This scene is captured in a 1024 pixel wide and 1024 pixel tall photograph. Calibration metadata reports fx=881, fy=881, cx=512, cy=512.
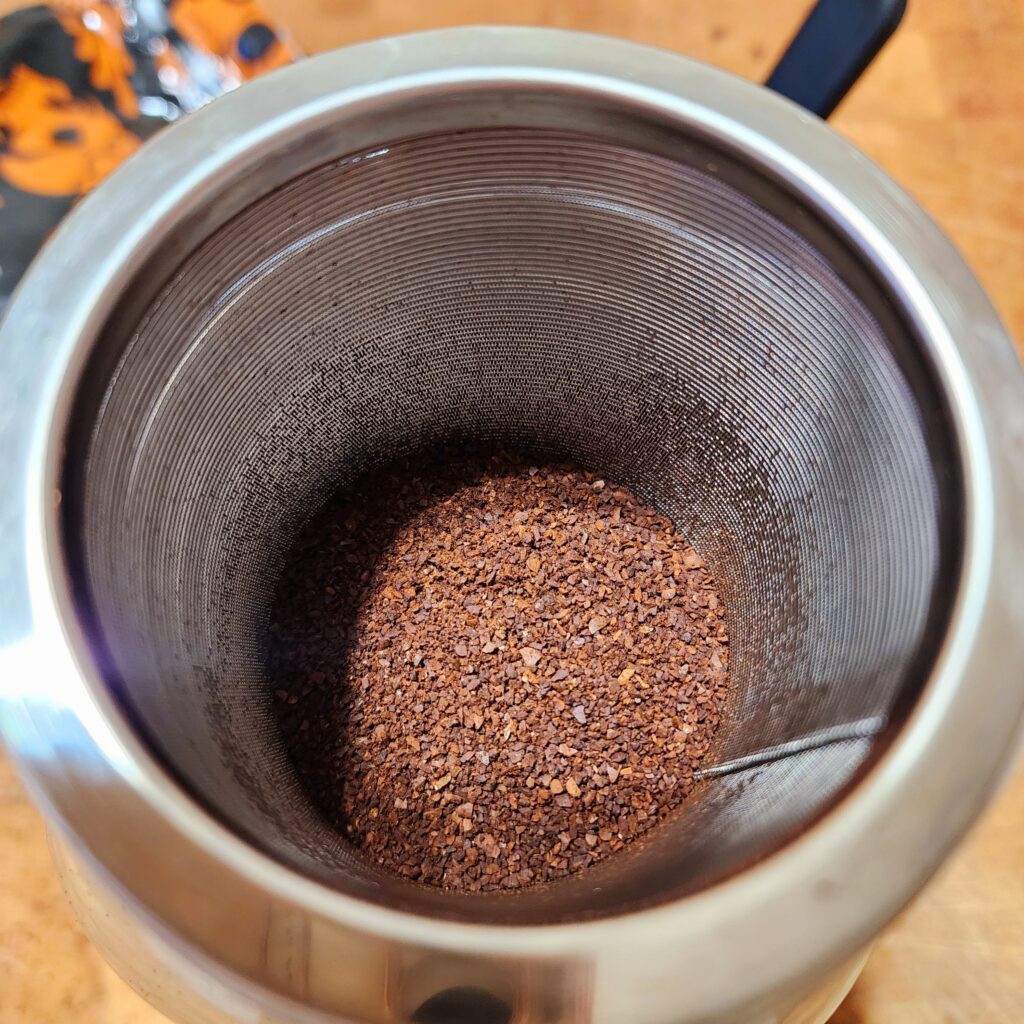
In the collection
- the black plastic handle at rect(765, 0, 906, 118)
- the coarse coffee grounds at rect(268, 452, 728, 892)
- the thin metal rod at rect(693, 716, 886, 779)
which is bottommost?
the coarse coffee grounds at rect(268, 452, 728, 892)

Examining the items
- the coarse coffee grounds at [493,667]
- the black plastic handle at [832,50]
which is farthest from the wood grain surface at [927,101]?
the black plastic handle at [832,50]

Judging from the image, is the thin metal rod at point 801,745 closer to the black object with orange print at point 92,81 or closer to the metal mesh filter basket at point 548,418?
the metal mesh filter basket at point 548,418

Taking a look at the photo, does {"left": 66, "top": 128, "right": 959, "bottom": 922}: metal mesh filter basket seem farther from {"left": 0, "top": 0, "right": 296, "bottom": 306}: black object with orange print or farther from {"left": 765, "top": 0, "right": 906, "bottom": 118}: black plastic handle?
{"left": 0, "top": 0, "right": 296, "bottom": 306}: black object with orange print

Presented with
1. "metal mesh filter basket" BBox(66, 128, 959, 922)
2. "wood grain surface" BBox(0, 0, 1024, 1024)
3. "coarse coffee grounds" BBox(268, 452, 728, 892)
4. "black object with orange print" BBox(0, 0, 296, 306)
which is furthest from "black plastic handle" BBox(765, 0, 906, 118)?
"black object with orange print" BBox(0, 0, 296, 306)

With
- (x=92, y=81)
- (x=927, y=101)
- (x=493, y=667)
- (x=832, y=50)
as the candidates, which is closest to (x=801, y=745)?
(x=493, y=667)

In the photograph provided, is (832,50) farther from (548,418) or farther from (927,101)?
(927,101)
